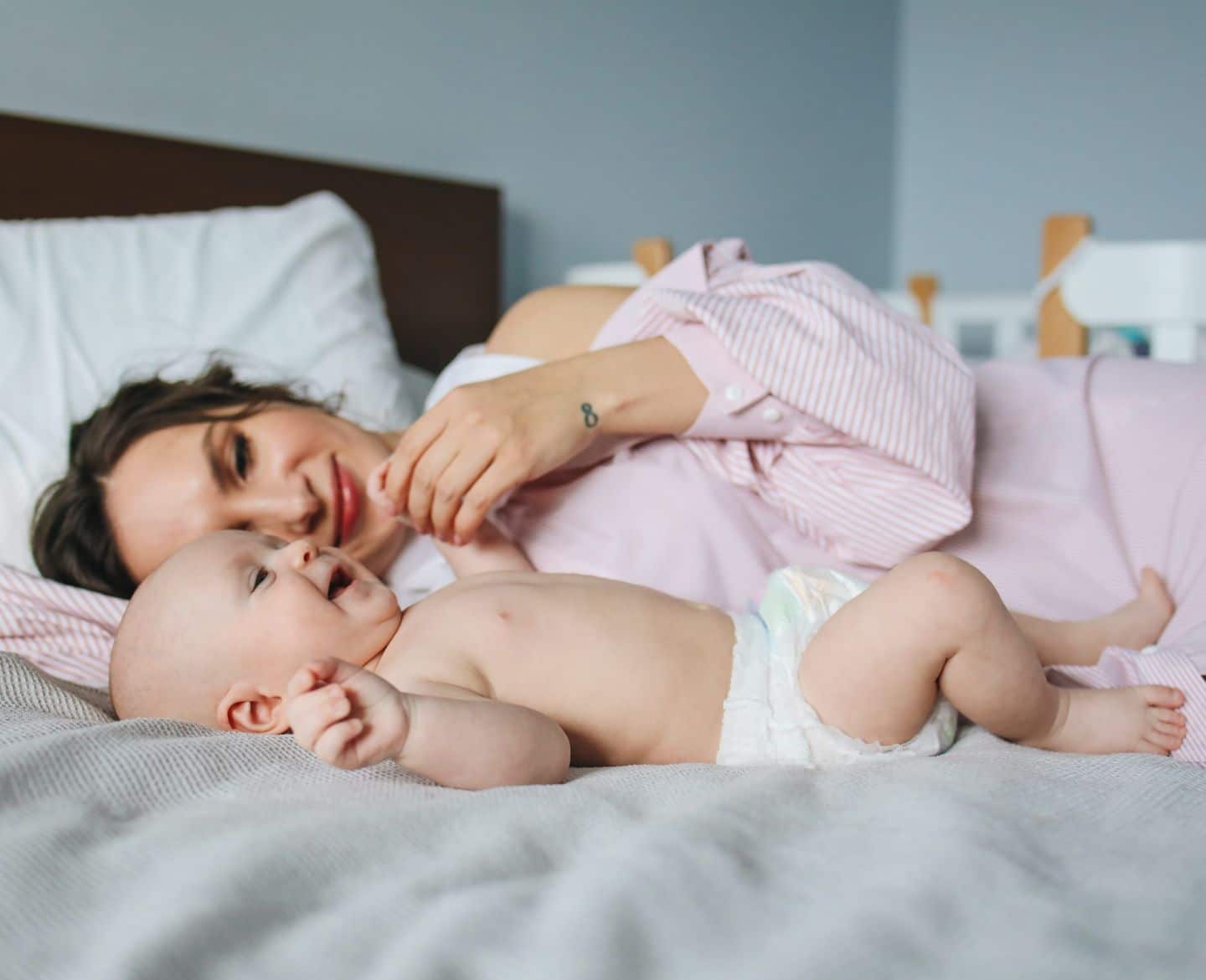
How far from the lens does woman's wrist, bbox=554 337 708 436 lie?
3.39ft

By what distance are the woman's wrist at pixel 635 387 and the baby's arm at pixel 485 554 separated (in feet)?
0.54

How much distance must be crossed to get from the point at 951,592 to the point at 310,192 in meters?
1.49

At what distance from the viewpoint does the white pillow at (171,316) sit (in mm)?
1273

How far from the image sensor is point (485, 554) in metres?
1.09

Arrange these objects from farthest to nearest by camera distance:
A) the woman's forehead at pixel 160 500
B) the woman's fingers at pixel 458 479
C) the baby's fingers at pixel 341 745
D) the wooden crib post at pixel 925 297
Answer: the wooden crib post at pixel 925 297 → the woman's forehead at pixel 160 500 → the woman's fingers at pixel 458 479 → the baby's fingers at pixel 341 745

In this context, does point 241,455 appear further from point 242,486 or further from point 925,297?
point 925,297

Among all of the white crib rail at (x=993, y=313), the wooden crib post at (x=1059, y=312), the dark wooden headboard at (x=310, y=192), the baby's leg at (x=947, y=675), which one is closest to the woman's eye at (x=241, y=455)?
the baby's leg at (x=947, y=675)

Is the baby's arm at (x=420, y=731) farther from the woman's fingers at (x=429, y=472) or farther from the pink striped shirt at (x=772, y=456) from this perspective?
the pink striped shirt at (x=772, y=456)

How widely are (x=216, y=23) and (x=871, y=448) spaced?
141cm

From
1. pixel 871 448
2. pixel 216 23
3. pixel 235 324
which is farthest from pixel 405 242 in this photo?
pixel 871 448

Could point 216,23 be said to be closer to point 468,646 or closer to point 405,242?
point 405,242

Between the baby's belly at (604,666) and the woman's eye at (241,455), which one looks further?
the woman's eye at (241,455)

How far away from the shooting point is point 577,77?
98.7 inches

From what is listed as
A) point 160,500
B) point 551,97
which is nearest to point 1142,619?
point 160,500
